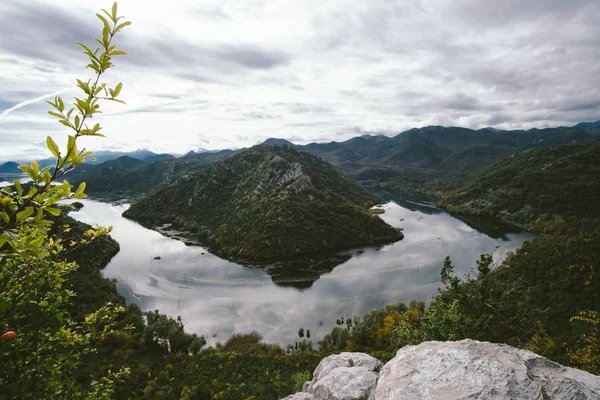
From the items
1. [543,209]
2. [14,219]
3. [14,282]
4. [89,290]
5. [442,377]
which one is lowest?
[89,290]

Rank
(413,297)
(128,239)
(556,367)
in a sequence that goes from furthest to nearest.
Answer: (128,239) → (413,297) → (556,367)

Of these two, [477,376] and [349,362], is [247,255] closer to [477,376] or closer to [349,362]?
[349,362]

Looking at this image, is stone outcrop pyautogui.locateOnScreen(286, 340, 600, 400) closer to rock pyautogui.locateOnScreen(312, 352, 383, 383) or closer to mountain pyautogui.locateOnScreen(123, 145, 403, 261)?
rock pyautogui.locateOnScreen(312, 352, 383, 383)

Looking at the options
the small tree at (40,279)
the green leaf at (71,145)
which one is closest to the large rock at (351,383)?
the small tree at (40,279)

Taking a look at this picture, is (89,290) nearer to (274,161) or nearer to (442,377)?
(442,377)

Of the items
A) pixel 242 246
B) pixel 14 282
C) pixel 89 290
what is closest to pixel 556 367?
pixel 14 282

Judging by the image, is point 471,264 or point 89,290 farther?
point 471,264
